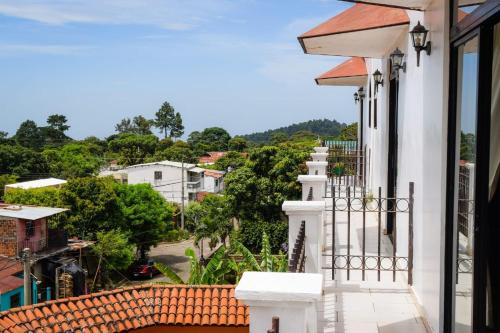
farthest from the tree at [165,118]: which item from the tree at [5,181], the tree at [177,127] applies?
the tree at [5,181]

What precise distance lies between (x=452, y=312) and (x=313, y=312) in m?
1.36

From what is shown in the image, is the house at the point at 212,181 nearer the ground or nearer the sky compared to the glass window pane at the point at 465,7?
nearer the ground

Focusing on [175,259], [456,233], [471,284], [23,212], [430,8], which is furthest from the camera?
[175,259]

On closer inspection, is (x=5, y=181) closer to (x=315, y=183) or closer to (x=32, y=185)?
(x=32, y=185)

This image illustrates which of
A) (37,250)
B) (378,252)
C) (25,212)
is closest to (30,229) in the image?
(25,212)

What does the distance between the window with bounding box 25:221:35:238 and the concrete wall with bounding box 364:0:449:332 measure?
22.7m

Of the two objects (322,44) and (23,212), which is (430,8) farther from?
(23,212)

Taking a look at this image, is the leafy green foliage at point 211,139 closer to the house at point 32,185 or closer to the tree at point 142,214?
the house at point 32,185

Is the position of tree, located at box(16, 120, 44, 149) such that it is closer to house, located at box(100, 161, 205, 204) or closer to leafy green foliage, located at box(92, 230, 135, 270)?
house, located at box(100, 161, 205, 204)

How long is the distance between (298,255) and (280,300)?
204cm

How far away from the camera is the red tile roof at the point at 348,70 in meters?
17.6

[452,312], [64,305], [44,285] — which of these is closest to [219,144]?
[44,285]

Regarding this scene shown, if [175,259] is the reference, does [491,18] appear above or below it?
above

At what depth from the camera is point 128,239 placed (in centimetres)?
3325
